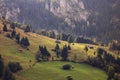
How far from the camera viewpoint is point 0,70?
186 meters

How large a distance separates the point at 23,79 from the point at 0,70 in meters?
13.7

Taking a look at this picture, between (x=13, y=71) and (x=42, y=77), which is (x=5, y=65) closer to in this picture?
(x=13, y=71)

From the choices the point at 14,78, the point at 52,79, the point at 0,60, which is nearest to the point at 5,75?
the point at 14,78

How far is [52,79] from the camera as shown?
648 feet

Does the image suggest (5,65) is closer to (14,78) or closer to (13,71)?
(13,71)

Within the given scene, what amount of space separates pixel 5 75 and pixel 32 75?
22737mm

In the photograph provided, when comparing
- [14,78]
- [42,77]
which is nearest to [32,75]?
[42,77]

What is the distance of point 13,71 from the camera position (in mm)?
199875

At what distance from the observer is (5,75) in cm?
17912

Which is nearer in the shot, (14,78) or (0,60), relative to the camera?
(14,78)

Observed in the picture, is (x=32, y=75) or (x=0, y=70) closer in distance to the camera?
(x=0, y=70)

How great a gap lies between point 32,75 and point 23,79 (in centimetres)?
1102

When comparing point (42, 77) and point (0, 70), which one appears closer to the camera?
point (0, 70)

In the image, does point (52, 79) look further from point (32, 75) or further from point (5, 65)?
point (5, 65)
